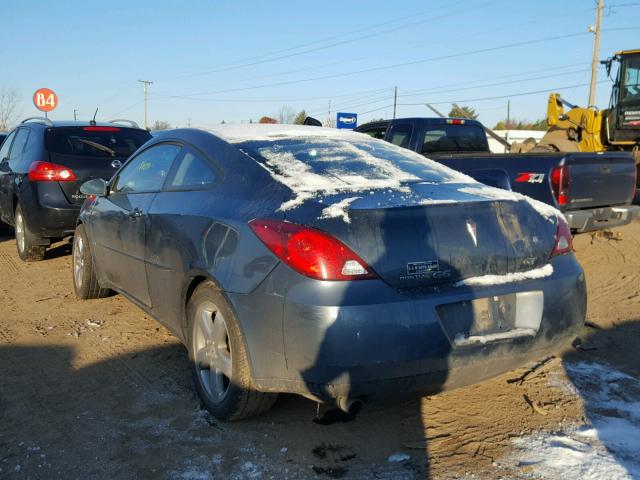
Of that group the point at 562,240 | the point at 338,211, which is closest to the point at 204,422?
the point at 338,211

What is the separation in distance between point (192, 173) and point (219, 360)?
122cm

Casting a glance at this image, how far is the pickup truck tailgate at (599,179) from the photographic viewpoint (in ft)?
21.3

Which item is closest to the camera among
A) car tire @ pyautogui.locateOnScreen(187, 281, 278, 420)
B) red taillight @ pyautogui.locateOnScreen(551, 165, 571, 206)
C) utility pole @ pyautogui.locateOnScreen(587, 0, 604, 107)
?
car tire @ pyautogui.locateOnScreen(187, 281, 278, 420)

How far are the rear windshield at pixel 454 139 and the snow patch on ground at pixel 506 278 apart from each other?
5083mm

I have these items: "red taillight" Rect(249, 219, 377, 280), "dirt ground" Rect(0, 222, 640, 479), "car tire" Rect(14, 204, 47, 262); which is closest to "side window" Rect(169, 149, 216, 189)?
"red taillight" Rect(249, 219, 377, 280)

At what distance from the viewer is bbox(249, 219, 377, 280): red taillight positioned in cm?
A: 263

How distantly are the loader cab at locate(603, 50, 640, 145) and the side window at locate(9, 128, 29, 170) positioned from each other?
12330 millimetres

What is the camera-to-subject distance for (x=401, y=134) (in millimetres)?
8086

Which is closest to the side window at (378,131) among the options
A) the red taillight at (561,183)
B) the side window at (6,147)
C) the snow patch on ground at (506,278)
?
the red taillight at (561,183)

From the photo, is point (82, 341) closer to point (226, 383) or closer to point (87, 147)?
point (226, 383)

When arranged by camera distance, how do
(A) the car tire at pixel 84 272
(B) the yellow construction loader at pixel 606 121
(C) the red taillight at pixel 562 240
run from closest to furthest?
(C) the red taillight at pixel 562 240 → (A) the car tire at pixel 84 272 → (B) the yellow construction loader at pixel 606 121

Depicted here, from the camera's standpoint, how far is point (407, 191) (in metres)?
3.13

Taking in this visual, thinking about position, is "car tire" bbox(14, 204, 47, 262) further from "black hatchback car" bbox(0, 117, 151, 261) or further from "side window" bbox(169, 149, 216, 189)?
"side window" bbox(169, 149, 216, 189)

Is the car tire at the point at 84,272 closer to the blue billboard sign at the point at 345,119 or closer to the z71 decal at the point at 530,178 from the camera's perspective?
the z71 decal at the point at 530,178
